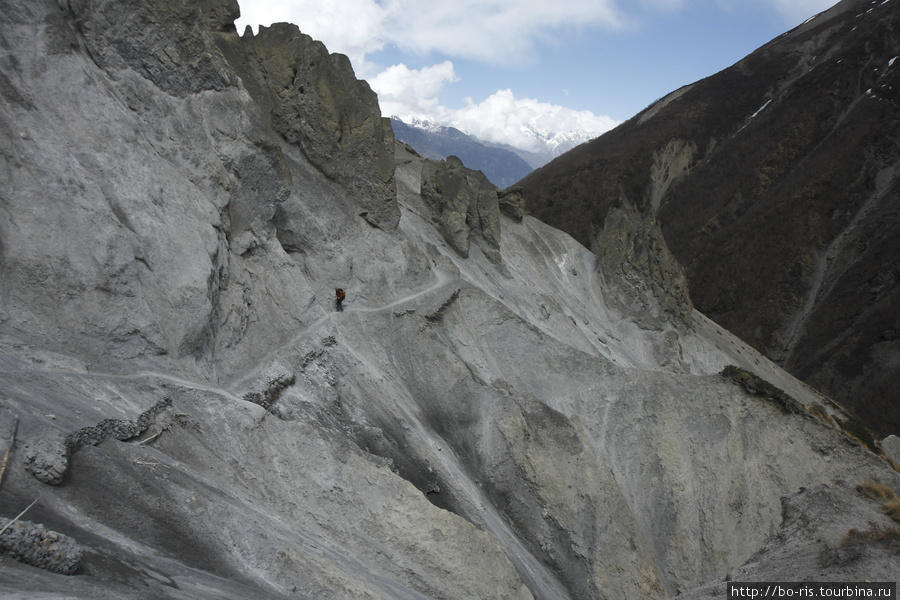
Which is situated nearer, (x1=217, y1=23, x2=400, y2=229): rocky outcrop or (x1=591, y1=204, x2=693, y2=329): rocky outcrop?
(x1=217, y1=23, x2=400, y2=229): rocky outcrop

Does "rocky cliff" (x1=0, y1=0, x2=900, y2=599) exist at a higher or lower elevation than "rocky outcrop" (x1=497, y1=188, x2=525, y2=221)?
lower

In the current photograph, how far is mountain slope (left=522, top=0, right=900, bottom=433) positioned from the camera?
64.9m

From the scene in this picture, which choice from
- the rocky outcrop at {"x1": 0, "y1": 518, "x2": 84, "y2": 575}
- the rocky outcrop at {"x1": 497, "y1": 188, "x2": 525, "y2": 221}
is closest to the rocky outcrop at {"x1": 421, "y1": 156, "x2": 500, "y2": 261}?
the rocky outcrop at {"x1": 497, "y1": 188, "x2": 525, "y2": 221}

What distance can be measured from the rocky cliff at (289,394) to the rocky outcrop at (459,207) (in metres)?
2.26

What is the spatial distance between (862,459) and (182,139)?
29596 millimetres

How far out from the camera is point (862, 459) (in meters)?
21.7

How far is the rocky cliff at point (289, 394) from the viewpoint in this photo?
11.5m

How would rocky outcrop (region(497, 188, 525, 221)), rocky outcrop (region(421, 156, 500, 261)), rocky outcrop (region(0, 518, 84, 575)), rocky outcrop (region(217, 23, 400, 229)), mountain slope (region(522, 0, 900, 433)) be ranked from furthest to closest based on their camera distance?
mountain slope (region(522, 0, 900, 433)) < rocky outcrop (region(497, 188, 525, 221)) < rocky outcrop (region(421, 156, 500, 261)) < rocky outcrop (region(217, 23, 400, 229)) < rocky outcrop (region(0, 518, 84, 575))

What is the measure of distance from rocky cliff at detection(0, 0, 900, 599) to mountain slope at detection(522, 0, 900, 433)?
46905 mm

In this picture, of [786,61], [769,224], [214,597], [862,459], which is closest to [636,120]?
[786,61]

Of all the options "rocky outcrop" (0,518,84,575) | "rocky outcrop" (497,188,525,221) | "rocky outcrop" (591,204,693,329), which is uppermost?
"rocky outcrop" (497,188,525,221)

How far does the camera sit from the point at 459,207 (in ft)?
110

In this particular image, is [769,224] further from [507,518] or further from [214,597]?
[214,597]

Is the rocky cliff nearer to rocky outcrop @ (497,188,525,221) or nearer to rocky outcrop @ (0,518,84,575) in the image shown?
rocky outcrop @ (0,518,84,575)
